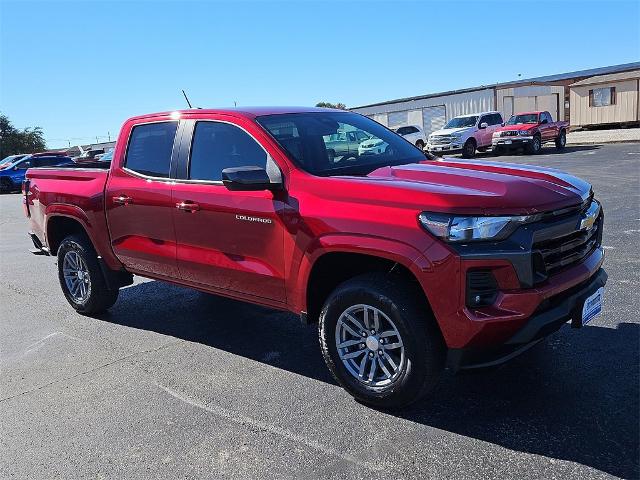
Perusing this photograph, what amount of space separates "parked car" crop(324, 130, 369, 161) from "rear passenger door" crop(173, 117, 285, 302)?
1.73 feet

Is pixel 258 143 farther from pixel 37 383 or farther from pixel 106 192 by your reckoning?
pixel 37 383

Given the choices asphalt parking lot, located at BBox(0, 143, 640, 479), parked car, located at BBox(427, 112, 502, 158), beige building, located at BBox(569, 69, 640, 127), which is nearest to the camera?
asphalt parking lot, located at BBox(0, 143, 640, 479)

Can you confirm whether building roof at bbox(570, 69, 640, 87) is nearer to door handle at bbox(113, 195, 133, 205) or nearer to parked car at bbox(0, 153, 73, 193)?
parked car at bbox(0, 153, 73, 193)

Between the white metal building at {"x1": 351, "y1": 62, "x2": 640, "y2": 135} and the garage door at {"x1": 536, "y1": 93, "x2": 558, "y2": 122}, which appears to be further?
the garage door at {"x1": 536, "y1": 93, "x2": 558, "y2": 122}

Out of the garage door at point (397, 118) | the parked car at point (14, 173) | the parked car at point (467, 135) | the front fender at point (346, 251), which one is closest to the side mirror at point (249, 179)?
the front fender at point (346, 251)

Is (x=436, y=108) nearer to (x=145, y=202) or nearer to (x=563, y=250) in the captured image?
(x=145, y=202)

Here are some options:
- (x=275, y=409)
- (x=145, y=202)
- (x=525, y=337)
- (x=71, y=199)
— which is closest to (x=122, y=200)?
Answer: (x=145, y=202)

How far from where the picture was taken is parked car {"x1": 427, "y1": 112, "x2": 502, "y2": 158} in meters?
25.5

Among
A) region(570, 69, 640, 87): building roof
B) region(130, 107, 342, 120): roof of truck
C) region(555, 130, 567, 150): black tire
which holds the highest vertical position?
region(570, 69, 640, 87): building roof

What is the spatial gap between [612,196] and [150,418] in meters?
10.4

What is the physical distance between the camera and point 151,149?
16.3 ft

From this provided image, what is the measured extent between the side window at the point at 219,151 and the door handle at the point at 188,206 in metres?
0.21

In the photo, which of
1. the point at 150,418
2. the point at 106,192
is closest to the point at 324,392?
the point at 150,418

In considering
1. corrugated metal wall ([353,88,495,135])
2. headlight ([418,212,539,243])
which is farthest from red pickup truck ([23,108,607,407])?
corrugated metal wall ([353,88,495,135])
